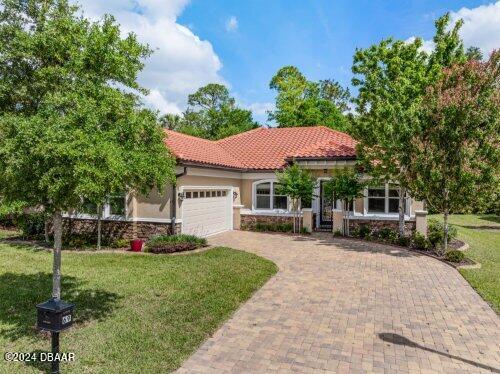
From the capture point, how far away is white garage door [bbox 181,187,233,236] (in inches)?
624

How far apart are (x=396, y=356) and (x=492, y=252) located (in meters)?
11.6

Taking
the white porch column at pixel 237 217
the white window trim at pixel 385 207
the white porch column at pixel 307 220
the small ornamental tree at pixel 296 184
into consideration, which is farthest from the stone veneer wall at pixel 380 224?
the white porch column at pixel 237 217

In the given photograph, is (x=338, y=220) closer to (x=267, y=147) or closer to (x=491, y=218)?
(x=267, y=147)

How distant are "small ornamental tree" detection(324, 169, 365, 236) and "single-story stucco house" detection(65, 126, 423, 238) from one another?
0.94 metres

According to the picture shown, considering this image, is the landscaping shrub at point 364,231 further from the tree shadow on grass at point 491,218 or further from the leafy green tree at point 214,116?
the leafy green tree at point 214,116

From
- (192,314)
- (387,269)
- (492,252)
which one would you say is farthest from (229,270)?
(492,252)

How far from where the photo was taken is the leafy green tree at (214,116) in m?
48.0

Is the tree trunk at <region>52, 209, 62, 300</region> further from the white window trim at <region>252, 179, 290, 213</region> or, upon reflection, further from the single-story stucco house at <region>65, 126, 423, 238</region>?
the white window trim at <region>252, 179, 290, 213</region>

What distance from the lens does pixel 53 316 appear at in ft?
15.5

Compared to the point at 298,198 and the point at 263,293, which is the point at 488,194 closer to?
the point at 298,198

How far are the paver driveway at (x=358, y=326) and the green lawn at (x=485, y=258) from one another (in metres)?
0.36

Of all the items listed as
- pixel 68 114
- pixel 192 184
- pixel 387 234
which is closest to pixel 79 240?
pixel 192 184

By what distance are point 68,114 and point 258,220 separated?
1554 centimetres

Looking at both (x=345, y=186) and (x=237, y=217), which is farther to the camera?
(x=237, y=217)
